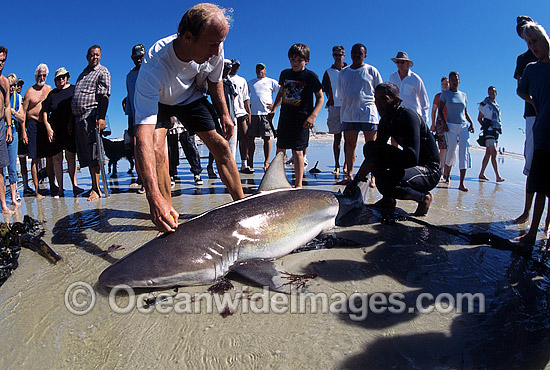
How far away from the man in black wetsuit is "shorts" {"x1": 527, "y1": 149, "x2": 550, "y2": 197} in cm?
105

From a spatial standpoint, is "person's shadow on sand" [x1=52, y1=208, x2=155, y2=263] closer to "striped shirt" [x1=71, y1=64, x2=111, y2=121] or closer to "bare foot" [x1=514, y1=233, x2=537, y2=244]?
"striped shirt" [x1=71, y1=64, x2=111, y2=121]

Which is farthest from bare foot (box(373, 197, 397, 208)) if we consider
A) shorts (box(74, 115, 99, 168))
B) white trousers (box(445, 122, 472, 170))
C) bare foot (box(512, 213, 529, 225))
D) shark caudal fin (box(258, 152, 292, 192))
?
shorts (box(74, 115, 99, 168))

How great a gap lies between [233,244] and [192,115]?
1.78 metres

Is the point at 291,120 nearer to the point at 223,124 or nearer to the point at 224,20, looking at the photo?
the point at 223,124

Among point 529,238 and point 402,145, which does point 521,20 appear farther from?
point 529,238

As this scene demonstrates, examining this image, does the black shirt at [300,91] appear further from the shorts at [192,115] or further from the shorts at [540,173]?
the shorts at [540,173]

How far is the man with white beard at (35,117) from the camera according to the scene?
6.82m

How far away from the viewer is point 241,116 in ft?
28.2

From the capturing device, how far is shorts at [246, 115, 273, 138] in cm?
912

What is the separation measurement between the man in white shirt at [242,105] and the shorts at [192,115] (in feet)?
14.4

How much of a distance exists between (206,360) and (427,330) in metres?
1.22

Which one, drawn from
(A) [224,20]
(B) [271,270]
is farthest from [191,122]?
(B) [271,270]

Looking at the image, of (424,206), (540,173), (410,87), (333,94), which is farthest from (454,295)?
(333,94)

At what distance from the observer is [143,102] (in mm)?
3076
